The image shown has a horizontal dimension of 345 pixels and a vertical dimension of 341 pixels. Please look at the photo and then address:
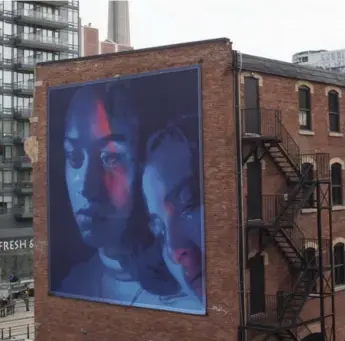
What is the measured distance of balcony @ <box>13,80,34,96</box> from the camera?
2749 inches

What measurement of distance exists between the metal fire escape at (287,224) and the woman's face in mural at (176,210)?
7.07 ft

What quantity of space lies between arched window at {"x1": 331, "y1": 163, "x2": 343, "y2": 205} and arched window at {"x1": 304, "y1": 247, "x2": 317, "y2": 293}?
2.88m

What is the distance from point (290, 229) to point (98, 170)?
8.33 m

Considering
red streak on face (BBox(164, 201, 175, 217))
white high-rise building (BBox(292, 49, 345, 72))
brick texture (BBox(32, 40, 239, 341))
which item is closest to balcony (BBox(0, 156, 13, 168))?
white high-rise building (BBox(292, 49, 345, 72))

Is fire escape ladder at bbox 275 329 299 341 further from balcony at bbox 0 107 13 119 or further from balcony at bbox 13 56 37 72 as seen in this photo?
balcony at bbox 13 56 37 72

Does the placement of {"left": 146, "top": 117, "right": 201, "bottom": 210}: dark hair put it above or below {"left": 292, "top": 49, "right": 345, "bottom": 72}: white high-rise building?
below

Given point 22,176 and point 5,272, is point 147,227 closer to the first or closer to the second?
point 5,272

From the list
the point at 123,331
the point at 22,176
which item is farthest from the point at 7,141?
the point at 123,331

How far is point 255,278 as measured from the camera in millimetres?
23859

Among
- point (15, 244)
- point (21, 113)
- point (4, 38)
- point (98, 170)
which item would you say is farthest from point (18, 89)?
point (98, 170)

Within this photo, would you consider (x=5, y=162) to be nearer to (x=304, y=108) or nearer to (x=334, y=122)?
(x=334, y=122)

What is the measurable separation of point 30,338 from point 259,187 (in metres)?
17.1

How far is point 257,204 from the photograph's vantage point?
79.1 feet

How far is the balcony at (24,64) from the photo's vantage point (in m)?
70.1
